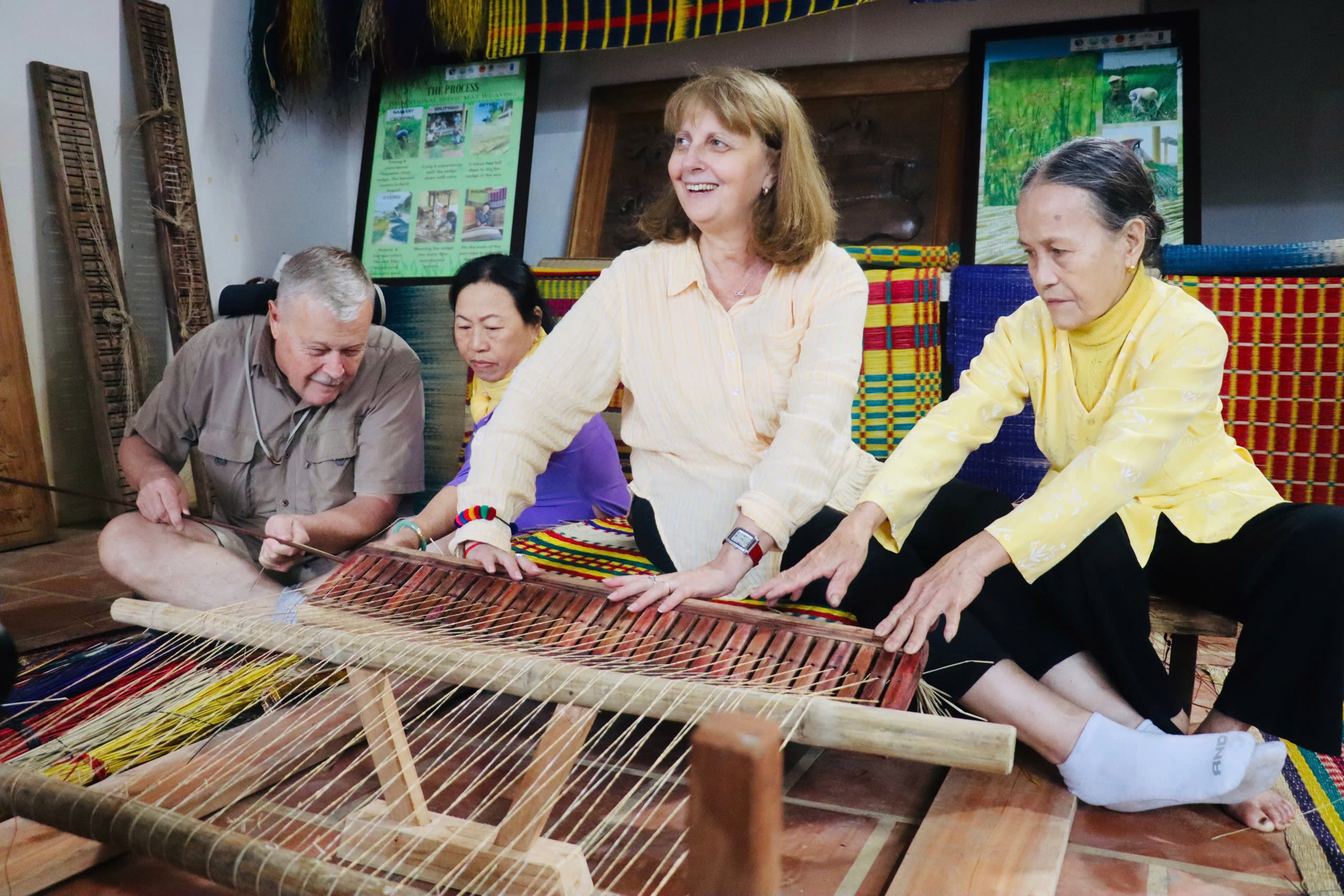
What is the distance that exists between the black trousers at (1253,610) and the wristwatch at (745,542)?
491 mm

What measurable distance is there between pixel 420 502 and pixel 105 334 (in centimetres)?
131

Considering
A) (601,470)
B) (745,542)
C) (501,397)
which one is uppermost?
(501,397)

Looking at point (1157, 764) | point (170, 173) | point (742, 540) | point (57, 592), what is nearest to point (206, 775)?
point (742, 540)

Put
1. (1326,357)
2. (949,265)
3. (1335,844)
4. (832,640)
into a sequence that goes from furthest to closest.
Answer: (949,265)
(1326,357)
(1335,844)
(832,640)

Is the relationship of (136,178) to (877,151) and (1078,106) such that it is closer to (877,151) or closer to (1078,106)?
(877,151)

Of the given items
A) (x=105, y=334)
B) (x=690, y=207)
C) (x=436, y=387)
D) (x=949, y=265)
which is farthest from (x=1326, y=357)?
(x=105, y=334)

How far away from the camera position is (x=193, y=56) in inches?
174

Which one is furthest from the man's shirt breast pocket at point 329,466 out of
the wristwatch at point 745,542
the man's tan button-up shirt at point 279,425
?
the wristwatch at point 745,542

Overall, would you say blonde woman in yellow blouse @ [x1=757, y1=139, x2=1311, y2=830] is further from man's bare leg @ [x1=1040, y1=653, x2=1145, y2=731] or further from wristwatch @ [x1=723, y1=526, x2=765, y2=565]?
wristwatch @ [x1=723, y1=526, x2=765, y2=565]

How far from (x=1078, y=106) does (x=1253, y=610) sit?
7.47ft

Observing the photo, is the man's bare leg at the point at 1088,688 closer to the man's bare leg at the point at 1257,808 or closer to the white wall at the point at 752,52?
the man's bare leg at the point at 1257,808

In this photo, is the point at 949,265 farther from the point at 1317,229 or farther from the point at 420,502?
the point at 420,502

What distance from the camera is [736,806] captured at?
2.35ft

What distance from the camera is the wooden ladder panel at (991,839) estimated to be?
1.47 metres
